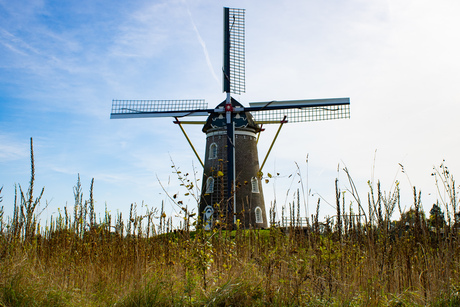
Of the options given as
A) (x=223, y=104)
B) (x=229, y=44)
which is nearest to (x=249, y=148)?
(x=223, y=104)

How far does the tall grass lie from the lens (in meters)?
4.40

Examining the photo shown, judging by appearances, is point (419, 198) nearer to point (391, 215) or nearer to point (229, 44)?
point (391, 215)

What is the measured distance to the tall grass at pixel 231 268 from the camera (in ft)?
14.4

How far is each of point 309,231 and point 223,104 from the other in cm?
1450

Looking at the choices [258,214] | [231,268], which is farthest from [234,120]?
[231,268]

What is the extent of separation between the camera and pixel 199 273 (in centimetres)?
514

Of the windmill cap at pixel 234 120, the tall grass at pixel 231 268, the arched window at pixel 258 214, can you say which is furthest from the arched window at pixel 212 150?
the tall grass at pixel 231 268

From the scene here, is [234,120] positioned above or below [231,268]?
above

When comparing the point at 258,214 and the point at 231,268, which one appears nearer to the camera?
the point at 231,268

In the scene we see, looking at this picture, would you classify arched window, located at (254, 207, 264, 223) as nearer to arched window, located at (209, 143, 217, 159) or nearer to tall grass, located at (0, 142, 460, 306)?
arched window, located at (209, 143, 217, 159)

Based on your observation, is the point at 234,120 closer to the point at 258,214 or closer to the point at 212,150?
the point at 212,150

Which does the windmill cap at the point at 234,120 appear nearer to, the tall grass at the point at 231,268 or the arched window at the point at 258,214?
the arched window at the point at 258,214

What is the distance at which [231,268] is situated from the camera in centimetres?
500

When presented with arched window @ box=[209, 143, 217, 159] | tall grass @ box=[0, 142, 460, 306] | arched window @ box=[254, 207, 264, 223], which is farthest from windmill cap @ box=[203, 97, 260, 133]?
tall grass @ box=[0, 142, 460, 306]
